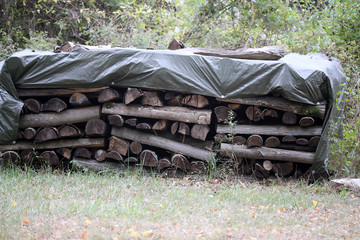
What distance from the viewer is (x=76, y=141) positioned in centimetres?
654

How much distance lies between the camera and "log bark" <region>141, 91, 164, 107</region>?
629 centimetres

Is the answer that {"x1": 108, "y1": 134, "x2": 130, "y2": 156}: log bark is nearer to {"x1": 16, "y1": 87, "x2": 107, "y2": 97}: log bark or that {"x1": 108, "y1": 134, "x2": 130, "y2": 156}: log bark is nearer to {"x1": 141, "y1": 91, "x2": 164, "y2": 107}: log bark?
{"x1": 141, "y1": 91, "x2": 164, "y2": 107}: log bark

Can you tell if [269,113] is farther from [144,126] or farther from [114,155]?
[114,155]

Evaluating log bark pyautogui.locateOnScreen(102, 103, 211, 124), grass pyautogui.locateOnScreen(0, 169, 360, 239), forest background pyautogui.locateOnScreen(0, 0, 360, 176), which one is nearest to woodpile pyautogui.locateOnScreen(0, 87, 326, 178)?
log bark pyautogui.locateOnScreen(102, 103, 211, 124)

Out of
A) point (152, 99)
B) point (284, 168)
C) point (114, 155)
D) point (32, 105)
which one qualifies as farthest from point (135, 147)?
point (284, 168)

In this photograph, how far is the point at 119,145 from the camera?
6453mm

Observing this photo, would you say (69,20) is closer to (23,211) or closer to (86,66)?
(86,66)

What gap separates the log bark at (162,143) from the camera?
249 inches

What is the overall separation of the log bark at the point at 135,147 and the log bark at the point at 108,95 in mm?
814

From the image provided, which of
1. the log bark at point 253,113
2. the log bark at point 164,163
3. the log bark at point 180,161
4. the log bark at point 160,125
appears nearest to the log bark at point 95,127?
the log bark at point 160,125

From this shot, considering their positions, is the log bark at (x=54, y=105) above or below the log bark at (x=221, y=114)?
below

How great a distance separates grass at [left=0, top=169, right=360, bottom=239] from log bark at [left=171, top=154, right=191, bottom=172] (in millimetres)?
230

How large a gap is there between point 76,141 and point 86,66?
128 cm

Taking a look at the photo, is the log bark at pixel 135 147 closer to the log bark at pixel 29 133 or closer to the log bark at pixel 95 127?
the log bark at pixel 95 127
